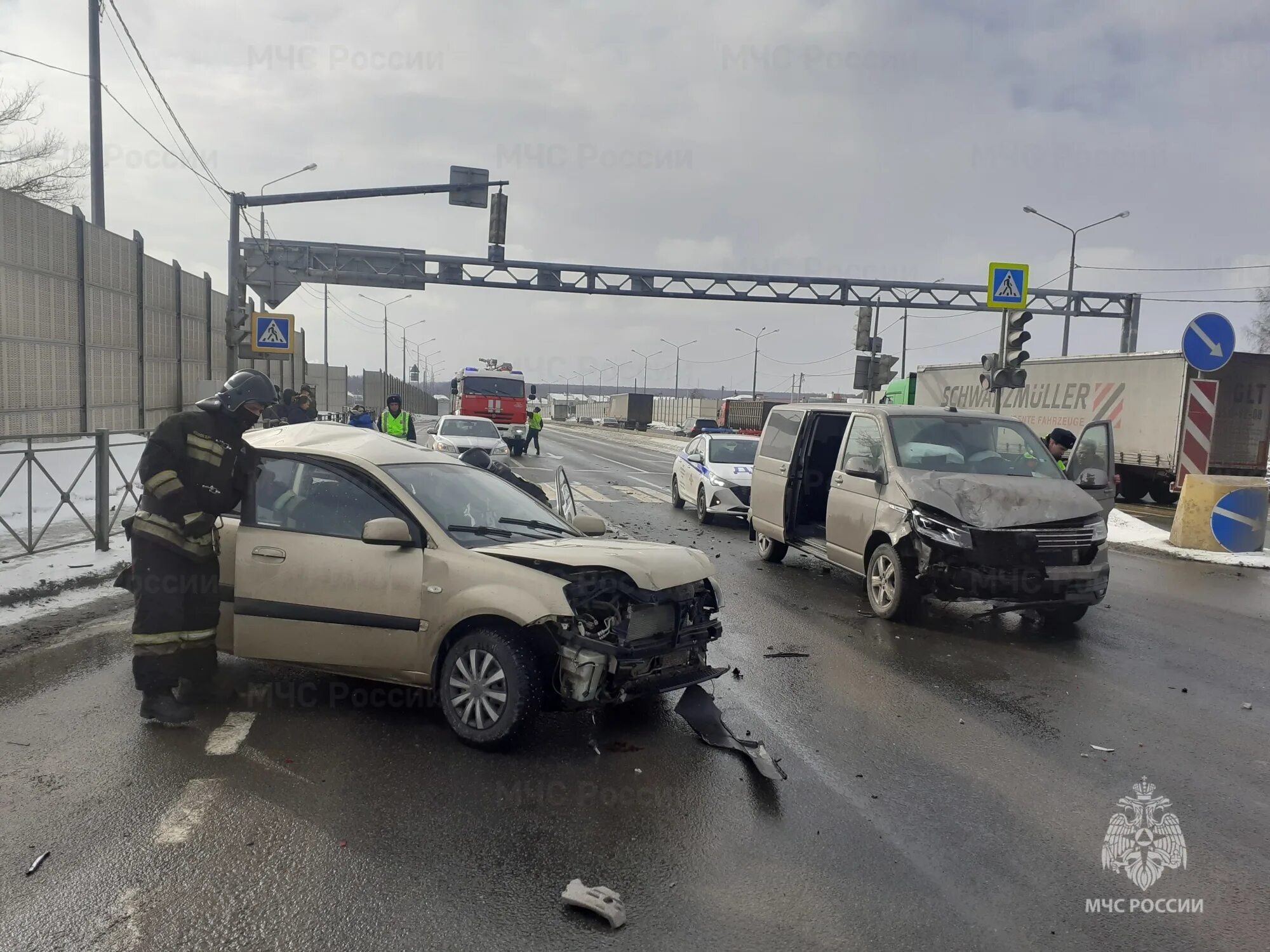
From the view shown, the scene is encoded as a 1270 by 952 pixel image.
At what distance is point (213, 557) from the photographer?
205 inches

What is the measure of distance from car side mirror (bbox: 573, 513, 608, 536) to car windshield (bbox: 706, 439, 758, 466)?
9.20m

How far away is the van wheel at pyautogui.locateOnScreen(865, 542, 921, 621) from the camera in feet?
25.1

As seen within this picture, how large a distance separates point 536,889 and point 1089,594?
575 centimetres

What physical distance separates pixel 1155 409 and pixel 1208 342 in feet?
28.0

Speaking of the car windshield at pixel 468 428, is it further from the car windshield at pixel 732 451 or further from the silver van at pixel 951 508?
the silver van at pixel 951 508

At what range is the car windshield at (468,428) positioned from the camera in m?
24.3

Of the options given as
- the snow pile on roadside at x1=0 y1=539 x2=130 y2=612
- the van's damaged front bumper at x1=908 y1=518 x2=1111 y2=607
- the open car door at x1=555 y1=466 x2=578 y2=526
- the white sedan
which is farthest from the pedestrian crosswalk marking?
the van's damaged front bumper at x1=908 y1=518 x2=1111 y2=607

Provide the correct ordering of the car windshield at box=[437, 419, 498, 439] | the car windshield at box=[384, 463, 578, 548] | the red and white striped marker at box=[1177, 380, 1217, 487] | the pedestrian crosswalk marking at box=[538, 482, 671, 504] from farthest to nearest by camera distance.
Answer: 1. the car windshield at box=[437, 419, 498, 439]
2. the pedestrian crosswalk marking at box=[538, 482, 671, 504]
3. the red and white striped marker at box=[1177, 380, 1217, 487]
4. the car windshield at box=[384, 463, 578, 548]

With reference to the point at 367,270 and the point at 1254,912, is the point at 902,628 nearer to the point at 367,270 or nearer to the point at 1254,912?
A: the point at 1254,912

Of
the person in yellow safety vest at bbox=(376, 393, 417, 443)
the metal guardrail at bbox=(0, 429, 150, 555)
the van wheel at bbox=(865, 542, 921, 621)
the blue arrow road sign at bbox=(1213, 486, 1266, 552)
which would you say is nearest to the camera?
the van wheel at bbox=(865, 542, 921, 621)

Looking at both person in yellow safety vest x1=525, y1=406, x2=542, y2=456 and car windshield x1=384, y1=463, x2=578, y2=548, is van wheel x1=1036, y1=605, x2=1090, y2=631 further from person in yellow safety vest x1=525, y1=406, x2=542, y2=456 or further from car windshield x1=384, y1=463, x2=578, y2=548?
person in yellow safety vest x1=525, y1=406, x2=542, y2=456

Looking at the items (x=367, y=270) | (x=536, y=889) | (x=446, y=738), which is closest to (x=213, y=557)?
(x=446, y=738)

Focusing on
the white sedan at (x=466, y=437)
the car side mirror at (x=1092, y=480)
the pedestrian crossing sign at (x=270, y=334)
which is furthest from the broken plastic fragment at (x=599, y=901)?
the white sedan at (x=466, y=437)

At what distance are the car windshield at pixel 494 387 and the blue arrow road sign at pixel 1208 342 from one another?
2486 cm
